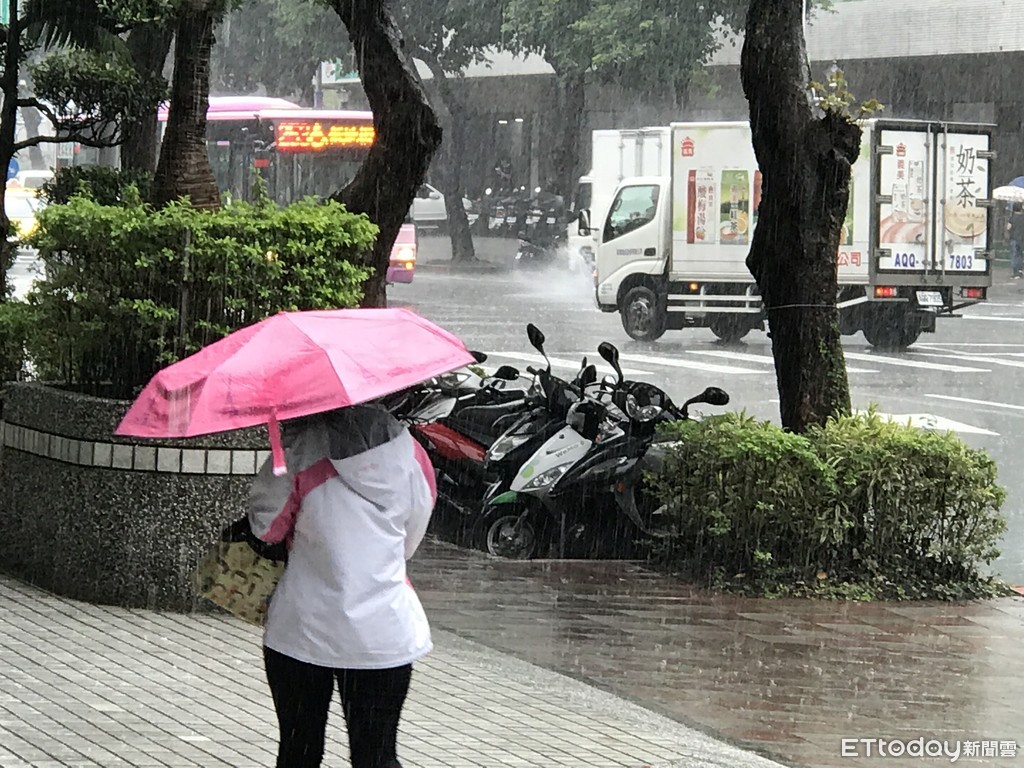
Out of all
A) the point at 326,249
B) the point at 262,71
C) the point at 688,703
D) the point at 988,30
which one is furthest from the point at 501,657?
the point at 262,71

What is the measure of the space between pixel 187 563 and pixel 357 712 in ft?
11.9

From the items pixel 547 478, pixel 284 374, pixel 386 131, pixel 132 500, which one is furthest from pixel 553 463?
pixel 284 374

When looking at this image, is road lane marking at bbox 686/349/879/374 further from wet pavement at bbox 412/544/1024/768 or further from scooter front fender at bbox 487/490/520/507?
wet pavement at bbox 412/544/1024/768

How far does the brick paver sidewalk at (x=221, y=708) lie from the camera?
5.68 metres

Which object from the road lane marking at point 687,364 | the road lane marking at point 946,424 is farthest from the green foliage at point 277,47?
the road lane marking at point 946,424

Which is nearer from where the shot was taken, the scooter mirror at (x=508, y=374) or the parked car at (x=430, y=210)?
the scooter mirror at (x=508, y=374)

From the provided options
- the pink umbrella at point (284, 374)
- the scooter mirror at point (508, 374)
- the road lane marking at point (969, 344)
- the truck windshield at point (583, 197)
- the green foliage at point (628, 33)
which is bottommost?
the road lane marking at point (969, 344)

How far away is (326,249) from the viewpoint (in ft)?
26.7

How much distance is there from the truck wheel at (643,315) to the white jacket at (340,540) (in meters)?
21.0

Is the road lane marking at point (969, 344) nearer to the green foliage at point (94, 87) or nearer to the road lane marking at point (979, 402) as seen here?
the road lane marking at point (979, 402)

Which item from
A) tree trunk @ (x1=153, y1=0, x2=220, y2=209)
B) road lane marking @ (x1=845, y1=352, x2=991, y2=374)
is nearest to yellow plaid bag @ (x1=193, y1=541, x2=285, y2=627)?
tree trunk @ (x1=153, y1=0, x2=220, y2=209)

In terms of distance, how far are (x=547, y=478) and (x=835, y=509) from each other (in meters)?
1.73

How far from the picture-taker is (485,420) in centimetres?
1080

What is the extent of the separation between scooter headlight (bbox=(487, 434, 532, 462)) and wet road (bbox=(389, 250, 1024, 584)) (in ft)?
10.3
